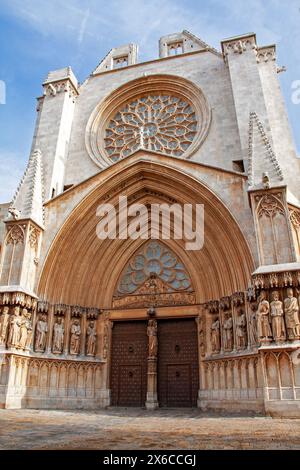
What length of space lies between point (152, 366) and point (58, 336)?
103 inches

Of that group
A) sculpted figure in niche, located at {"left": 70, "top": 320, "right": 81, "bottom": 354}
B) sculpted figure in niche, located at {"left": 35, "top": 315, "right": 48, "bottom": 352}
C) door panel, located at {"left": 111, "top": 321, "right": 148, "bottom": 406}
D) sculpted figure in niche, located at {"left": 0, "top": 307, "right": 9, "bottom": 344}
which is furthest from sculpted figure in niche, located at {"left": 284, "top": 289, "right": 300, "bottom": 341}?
sculpted figure in niche, located at {"left": 0, "top": 307, "right": 9, "bottom": 344}

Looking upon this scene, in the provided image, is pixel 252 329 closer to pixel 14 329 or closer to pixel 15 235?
pixel 14 329

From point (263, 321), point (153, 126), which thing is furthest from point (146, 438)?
point (153, 126)

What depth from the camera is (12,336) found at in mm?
9398

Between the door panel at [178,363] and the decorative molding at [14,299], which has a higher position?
the decorative molding at [14,299]

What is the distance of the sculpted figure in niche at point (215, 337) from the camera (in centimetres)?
982

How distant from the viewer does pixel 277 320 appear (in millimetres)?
7871

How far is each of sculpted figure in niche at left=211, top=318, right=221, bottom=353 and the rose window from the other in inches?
235

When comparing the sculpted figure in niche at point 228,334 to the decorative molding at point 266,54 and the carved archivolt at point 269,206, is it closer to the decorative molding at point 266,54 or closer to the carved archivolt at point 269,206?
the carved archivolt at point 269,206

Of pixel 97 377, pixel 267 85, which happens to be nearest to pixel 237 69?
pixel 267 85

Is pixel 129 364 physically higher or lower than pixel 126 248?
lower

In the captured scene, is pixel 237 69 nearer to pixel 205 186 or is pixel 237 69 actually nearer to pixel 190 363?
pixel 205 186

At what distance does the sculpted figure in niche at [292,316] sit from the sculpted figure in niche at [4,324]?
6374 mm

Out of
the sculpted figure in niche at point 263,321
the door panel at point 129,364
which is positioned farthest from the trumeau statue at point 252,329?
the door panel at point 129,364
